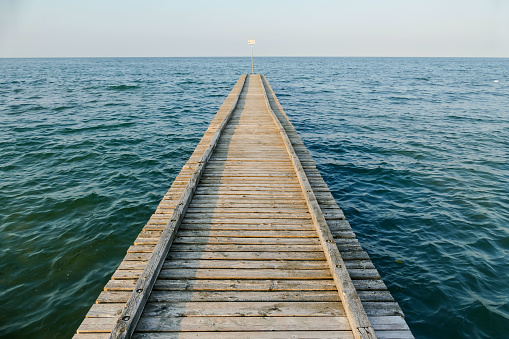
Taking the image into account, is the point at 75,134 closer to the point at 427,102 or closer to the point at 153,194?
the point at 153,194

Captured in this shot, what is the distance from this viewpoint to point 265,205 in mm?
6723

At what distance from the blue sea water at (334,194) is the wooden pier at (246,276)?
2.35 m

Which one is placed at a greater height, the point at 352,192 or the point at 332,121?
the point at 332,121

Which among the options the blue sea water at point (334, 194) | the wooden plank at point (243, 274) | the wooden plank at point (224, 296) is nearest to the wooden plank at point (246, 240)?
the wooden plank at point (243, 274)

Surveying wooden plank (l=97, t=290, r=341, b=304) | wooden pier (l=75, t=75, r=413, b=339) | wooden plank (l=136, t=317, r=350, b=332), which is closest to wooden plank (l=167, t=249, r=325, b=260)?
wooden pier (l=75, t=75, r=413, b=339)

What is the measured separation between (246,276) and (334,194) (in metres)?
7.27

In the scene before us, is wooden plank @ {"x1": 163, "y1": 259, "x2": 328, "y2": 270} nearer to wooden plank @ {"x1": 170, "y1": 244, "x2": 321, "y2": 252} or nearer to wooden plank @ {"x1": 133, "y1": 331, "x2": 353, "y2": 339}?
wooden plank @ {"x1": 170, "y1": 244, "x2": 321, "y2": 252}

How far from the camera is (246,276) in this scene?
179 inches

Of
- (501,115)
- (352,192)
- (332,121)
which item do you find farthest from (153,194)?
(501,115)

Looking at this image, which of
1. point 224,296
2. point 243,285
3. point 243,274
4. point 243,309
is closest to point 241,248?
point 243,274

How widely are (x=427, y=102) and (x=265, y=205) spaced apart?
95.8 ft

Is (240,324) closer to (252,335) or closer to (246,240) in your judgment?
(252,335)

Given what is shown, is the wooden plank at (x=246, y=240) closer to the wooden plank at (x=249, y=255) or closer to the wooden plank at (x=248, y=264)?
the wooden plank at (x=249, y=255)

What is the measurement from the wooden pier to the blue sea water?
92.4 inches
